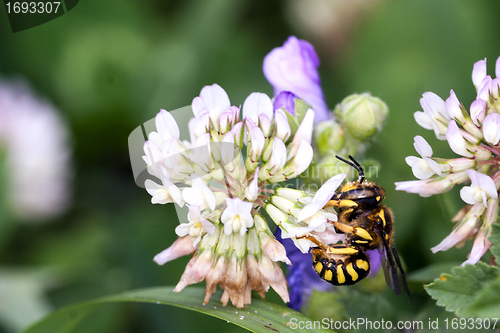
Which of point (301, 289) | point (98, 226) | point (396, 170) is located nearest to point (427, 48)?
point (396, 170)

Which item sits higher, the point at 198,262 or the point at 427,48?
the point at 427,48

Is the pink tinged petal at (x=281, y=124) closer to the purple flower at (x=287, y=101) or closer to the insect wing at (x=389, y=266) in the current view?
the purple flower at (x=287, y=101)

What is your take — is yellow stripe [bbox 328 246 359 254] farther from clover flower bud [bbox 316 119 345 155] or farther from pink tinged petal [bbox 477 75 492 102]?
pink tinged petal [bbox 477 75 492 102]

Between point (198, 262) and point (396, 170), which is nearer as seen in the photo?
point (198, 262)

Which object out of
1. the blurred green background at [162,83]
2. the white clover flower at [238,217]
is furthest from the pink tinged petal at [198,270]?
the blurred green background at [162,83]

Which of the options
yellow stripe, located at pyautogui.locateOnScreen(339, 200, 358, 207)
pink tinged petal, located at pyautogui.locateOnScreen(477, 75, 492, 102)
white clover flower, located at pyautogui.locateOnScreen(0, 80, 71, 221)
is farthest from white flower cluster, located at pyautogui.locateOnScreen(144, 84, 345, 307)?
white clover flower, located at pyautogui.locateOnScreen(0, 80, 71, 221)

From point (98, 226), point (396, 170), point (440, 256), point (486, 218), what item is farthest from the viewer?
point (98, 226)

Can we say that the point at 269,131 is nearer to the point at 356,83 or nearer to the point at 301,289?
the point at 301,289
